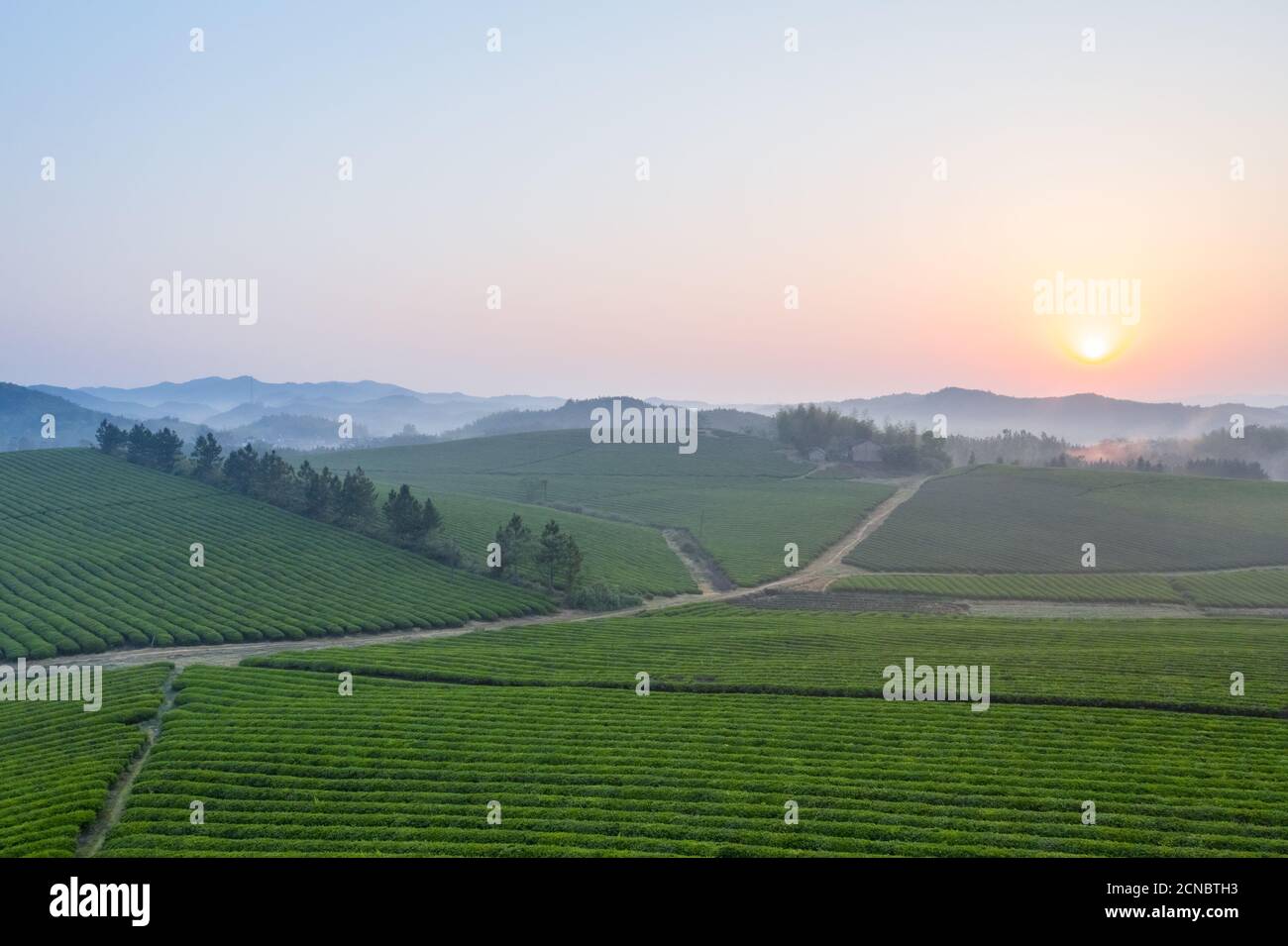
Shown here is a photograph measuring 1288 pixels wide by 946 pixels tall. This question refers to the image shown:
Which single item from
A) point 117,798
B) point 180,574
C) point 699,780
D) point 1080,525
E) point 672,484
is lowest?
point 117,798

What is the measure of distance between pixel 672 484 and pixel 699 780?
356 feet

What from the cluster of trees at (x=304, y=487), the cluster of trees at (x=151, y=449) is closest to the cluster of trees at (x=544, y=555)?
the cluster of trees at (x=304, y=487)

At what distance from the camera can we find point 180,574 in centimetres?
6253

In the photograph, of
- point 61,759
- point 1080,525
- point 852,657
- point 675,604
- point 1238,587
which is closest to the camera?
point 61,759

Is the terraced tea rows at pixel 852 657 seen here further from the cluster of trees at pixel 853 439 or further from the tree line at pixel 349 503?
the cluster of trees at pixel 853 439

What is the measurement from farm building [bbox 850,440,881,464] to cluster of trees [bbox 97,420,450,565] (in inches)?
3800

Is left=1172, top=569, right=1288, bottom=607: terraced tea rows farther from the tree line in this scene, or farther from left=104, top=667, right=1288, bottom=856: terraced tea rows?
the tree line

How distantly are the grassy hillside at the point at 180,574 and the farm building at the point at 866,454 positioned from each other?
105m

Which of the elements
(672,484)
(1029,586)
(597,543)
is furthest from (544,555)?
(672,484)

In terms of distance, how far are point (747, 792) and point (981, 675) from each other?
1981cm

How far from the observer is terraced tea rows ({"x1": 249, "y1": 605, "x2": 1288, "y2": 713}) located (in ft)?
122

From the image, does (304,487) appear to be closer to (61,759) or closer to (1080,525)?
(61,759)

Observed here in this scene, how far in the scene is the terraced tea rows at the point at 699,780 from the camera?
21219mm
